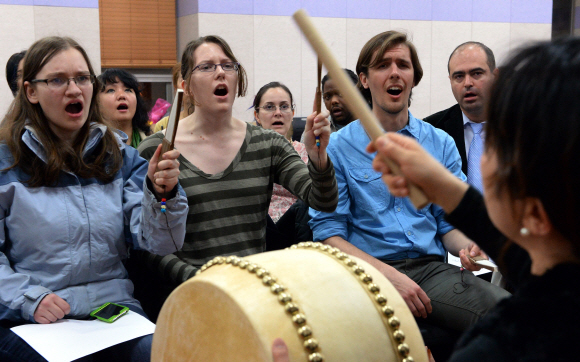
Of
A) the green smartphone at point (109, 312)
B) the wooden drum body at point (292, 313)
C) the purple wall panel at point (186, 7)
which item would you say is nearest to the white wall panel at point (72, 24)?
A: the purple wall panel at point (186, 7)

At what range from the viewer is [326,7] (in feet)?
24.6

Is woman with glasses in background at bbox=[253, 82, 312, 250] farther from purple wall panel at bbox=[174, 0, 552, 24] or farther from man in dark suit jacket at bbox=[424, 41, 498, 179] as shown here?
purple wall panel at bbox=[174, 0, 552, 24]

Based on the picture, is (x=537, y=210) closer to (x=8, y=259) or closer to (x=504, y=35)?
(x=8, y=259)

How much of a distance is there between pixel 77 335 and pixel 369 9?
6.85m

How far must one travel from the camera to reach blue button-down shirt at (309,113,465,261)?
2246mm

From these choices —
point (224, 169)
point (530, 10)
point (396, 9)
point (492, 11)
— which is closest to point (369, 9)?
point (396, 9)

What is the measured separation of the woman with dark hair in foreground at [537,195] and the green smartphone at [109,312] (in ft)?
4.17

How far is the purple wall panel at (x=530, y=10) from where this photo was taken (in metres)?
8.37

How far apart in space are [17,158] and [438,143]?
1602 millimetres

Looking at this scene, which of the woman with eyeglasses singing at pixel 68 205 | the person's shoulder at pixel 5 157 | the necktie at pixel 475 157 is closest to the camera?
the woman with eyeglasses singing at pixel 68 205

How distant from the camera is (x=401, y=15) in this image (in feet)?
26.0

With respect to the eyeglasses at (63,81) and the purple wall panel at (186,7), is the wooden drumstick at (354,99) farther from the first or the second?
the purple wall panel at (186,7)

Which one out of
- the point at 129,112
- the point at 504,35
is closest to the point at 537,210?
the point at 129,112

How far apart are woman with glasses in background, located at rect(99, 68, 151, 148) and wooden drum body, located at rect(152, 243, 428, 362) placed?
2.60 metres
